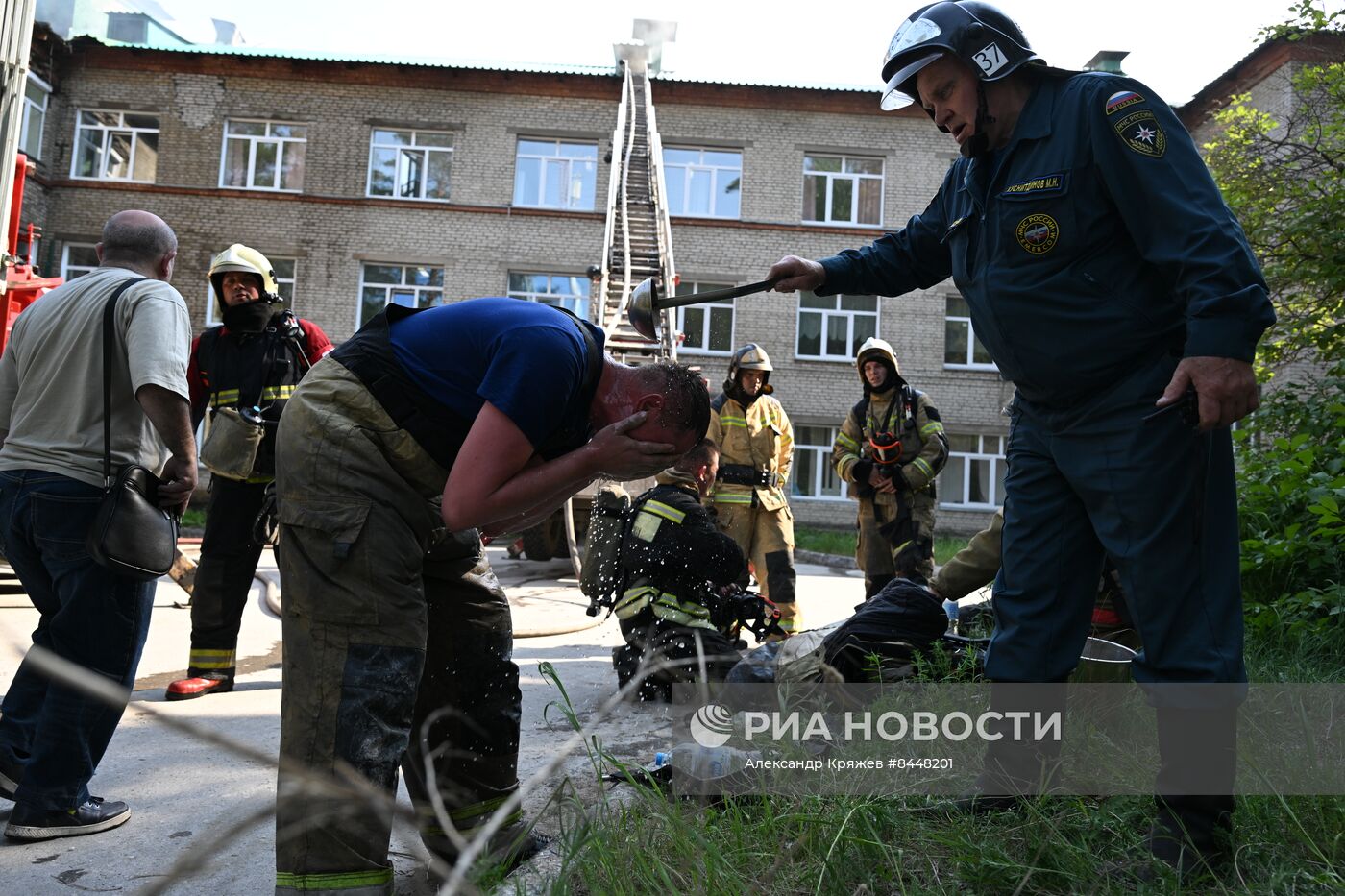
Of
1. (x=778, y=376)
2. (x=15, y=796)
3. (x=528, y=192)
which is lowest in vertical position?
(x=15, y=796)

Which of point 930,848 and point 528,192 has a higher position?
point 528,192

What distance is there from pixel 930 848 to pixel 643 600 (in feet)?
7.94

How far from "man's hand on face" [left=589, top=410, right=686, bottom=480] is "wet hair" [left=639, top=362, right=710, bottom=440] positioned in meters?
0.06

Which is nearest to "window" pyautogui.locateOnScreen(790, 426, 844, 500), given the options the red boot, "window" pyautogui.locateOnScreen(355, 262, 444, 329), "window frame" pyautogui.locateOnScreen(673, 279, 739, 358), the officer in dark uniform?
"window frame" pyautogui.locateOnScreen(673, 279, 739, 358)

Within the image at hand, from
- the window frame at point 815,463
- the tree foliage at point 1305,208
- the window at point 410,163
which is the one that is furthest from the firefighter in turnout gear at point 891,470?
the window at point 410,163

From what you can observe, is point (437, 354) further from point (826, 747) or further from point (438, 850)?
point (826, 747)

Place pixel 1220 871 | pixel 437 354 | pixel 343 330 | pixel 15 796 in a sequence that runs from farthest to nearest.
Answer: pixel 343 330 < pixel 15 796 < pixel 437 354 < pixel 1220 871

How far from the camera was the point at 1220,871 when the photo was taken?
7.14 feet

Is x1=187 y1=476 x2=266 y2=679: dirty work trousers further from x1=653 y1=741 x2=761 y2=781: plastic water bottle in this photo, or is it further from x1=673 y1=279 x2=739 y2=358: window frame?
x1=673 y1=279 x2=739 y2=358: window frame

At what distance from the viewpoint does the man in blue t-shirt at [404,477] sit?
221 cm

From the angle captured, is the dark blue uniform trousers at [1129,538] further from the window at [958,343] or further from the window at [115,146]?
the window at [115,146]

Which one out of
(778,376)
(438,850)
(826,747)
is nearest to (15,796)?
(438,850)

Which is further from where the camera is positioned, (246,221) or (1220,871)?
(246,221)

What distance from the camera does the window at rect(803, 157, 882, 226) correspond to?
22.9m
